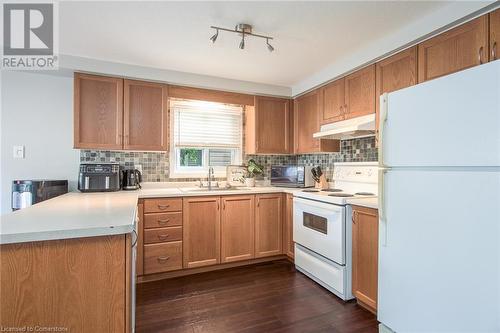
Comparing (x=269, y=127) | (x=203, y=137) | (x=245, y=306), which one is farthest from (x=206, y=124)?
(x=245, y=306)

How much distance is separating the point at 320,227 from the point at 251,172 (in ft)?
4.25

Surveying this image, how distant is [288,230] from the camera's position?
117 inches

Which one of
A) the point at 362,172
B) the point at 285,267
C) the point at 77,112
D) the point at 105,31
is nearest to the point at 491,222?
the point at 362,172

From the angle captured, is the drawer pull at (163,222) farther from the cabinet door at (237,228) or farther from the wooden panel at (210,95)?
the wooden panel at (210,95)

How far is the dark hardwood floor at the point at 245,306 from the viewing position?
69.0 inches

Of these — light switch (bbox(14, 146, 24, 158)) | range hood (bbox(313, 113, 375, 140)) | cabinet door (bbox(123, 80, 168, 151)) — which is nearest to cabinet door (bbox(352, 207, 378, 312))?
range hood (bbox(313, 113, 375, 140))

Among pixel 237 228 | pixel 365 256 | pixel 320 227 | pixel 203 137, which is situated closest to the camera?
pixel 365 256

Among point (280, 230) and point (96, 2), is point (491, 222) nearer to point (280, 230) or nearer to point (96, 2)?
point (280, 230)

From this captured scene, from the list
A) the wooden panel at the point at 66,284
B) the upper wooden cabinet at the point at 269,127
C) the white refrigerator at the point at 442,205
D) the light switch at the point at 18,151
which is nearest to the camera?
the wooden panel at the point at 66,284

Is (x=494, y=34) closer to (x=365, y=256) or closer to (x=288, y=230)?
(x=365, y=256)

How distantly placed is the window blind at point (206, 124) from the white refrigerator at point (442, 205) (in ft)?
7.05

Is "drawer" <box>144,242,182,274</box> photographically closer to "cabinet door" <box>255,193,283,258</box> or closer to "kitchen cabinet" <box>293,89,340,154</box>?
"cabinet door" <box>255,193,283,258</box>

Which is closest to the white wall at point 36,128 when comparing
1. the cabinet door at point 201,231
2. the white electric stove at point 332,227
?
the cabinet door at point 201,231

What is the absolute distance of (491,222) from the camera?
106cm
